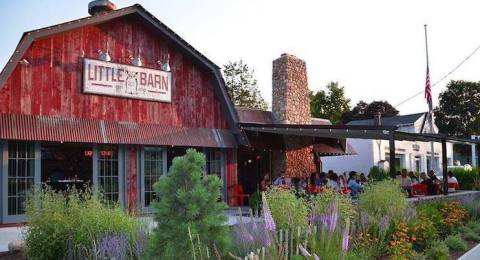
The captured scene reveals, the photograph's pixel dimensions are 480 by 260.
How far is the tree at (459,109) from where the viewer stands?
173ft

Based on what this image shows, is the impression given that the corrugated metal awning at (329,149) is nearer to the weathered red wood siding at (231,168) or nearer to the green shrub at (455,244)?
the weathered red wood siding at (231,168)

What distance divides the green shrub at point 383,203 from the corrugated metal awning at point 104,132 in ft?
20.7

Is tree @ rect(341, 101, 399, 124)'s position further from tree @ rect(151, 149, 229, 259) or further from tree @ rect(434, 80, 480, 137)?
tree @ rect(151, 149, 229, 259)

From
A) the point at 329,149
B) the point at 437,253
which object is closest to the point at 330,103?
the point at 329,149

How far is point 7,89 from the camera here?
10.9 metres

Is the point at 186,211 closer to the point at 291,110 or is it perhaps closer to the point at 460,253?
the point at 460,253

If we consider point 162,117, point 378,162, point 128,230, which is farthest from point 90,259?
point 378,162

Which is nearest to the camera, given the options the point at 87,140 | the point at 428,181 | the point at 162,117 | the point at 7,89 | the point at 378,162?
the point at 7,89

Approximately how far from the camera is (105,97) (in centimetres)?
1263

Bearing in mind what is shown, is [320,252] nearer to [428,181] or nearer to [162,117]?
[162,117]

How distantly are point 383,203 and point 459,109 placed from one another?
1972 inches

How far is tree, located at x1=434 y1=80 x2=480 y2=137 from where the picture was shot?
52.7 metres

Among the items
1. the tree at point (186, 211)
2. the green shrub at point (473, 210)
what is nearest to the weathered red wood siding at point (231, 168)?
the green shrub at point (473, 210)

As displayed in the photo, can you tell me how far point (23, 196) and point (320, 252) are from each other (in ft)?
26.9
